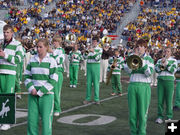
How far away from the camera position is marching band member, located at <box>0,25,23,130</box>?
6449 mm

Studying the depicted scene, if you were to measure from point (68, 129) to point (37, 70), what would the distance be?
206 centimetres

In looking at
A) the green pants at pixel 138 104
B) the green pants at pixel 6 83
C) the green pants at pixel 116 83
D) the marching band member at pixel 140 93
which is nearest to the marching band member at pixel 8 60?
the green pants at pixel 6 83

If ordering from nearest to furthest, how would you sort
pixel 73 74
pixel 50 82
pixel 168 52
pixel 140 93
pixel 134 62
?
1. pixel 50 82
2. pixel 134 62
3. pixel 140 93
4. pixel 168 52
5. pixel 73 74

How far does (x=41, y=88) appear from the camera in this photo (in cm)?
501

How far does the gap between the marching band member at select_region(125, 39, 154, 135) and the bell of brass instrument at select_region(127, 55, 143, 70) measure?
0.15 m

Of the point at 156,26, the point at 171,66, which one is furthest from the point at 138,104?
the point at 156,26

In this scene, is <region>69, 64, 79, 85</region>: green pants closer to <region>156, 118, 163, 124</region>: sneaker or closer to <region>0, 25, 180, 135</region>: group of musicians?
<region>0, 25, 180, 135</region>: group of musicians

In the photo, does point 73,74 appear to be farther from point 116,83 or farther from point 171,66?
point 171,66

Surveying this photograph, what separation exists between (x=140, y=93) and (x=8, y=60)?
2.34 meters

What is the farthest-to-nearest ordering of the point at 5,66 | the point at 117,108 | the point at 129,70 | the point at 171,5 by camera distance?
A: the point at 171,5, the point at 117,108, the point at 5,66, the point at 129,70

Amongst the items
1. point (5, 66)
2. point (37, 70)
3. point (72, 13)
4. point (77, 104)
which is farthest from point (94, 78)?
point (72, 13)

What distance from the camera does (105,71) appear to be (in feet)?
54.9

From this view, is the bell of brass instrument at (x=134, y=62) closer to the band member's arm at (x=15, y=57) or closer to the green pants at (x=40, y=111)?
the green pants at (x=40, y=111)

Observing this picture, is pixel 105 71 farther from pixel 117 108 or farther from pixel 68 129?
pixel 68 129
